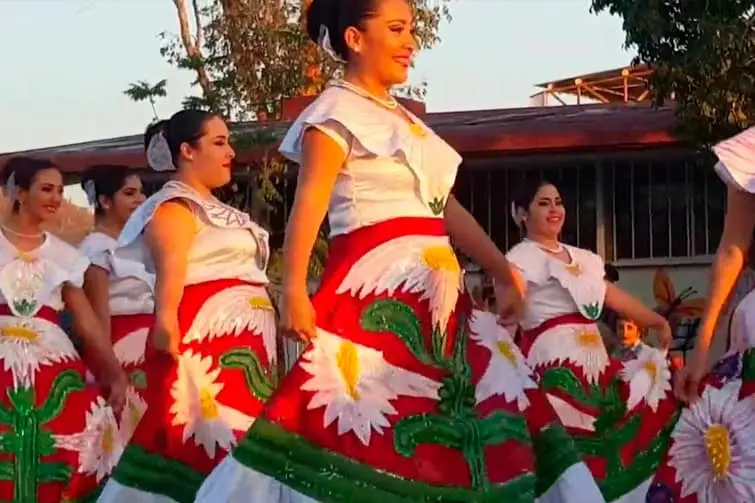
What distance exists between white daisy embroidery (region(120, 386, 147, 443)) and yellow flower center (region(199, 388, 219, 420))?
971 mm

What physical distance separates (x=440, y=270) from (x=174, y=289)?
1494 millimetres

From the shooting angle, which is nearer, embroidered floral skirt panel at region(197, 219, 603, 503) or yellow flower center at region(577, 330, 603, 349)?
embroidered floral skirt panel at region(197, 219, 603, 503)

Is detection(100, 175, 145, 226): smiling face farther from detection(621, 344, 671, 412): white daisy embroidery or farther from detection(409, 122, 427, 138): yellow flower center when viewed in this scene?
detection(409, 122, 427, 138): yellow flower center

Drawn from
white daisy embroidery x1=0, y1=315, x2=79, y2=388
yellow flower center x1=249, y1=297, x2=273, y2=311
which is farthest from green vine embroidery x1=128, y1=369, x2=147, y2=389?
yellow flower center x1=249, y1=297, x2=273, y2=311

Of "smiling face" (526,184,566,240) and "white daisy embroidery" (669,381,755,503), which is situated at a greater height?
"smiling face" (526,184,566,240)

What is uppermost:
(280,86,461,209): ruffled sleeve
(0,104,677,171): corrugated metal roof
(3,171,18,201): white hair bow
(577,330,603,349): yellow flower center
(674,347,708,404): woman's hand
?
(0,104,677,171): corrugated metal roof

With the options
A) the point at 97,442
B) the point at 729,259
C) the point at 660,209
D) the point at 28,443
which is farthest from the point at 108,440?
the point at 660,209

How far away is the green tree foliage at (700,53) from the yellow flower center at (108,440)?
6.04 m

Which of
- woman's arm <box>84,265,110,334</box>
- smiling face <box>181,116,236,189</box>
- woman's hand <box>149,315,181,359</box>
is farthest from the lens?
woman's arm <box>84,265,110,334</box>

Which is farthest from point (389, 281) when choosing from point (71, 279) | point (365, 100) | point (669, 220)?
point (669, 220)

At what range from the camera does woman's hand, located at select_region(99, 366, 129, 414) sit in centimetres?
645

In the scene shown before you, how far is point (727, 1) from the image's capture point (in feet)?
36.6

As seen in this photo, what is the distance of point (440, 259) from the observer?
4543mm

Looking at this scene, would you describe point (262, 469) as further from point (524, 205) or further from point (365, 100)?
point (524, 205)
